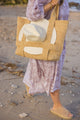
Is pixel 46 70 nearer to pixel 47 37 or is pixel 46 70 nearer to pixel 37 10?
pixel 47 37

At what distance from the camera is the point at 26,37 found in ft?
8.84

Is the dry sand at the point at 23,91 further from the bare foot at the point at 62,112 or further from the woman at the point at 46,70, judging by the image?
the woman at the point at 46,70

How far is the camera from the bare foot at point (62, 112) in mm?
3045

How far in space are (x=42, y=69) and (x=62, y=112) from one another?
60 centimetres

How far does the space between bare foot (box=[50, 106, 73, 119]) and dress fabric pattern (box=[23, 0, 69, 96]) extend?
0.93ft

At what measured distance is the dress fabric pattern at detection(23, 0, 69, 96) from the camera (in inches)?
105

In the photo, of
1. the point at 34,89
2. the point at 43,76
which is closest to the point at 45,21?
the point at 43,76

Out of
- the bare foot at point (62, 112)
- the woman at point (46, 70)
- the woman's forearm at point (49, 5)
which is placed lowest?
the bare foot at point (62, 112)

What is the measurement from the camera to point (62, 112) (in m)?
3.08

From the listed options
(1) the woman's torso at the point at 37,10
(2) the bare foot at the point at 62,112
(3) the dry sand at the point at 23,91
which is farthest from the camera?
(3) the dry sand at the point at 23,91

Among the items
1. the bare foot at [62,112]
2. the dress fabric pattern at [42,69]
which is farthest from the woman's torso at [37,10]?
the bare foot at [62,112]

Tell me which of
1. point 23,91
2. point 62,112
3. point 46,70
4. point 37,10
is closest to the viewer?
point 37,10

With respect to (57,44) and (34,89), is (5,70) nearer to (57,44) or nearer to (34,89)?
(34,89)

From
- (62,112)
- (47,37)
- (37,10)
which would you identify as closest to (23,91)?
(62,112)
